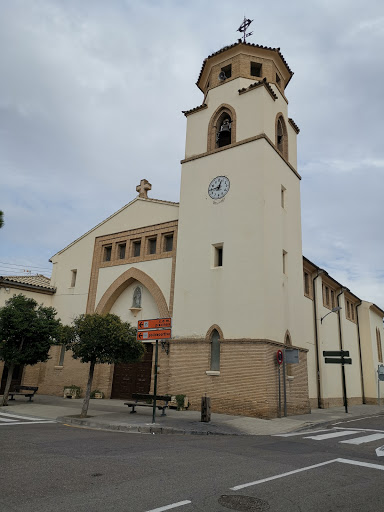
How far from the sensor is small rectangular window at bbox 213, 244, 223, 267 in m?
18.7

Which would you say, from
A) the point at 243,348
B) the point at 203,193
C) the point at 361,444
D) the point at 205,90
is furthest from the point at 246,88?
the point at 361,444

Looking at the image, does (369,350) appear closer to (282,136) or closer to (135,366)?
(282,136)

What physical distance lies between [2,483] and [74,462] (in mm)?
1594

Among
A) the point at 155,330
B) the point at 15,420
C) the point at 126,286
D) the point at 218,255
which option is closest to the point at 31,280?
the point at 126,286

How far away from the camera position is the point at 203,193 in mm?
20000

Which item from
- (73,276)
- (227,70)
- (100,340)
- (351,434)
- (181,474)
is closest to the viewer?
(181,474)

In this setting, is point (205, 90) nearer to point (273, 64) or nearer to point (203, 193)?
point (273, 64)

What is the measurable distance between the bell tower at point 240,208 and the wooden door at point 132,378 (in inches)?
115

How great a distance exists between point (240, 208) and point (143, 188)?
299 inches

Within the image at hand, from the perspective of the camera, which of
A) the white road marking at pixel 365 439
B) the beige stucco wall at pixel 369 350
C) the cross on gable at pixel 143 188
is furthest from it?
the beige stucco wall at pixel 369 350

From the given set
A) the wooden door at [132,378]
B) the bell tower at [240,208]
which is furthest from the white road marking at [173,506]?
the wooden door at [132,378]

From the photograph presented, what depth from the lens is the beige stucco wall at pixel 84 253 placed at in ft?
73.7

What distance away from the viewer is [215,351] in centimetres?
1734

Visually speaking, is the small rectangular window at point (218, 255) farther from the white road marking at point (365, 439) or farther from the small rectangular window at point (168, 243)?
the white road marking at point (365, 439)
